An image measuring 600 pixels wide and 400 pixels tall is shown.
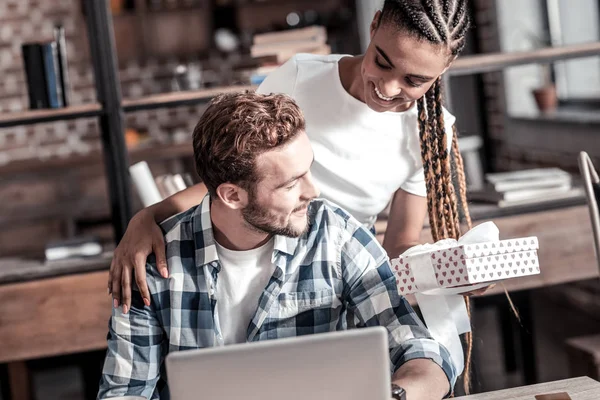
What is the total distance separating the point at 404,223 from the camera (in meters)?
2.04

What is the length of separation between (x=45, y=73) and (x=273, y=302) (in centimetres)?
153

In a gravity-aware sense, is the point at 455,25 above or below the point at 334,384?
above

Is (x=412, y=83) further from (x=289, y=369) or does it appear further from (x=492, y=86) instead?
(x=492, y=86)

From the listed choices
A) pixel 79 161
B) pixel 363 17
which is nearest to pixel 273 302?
pixel 79 161

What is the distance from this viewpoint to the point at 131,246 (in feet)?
5.45

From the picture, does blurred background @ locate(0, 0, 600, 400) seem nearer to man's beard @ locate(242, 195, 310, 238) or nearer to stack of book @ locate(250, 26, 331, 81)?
stack of book @ locate(250, 26, 331, 81)

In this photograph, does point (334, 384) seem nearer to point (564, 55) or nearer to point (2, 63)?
point (564, 55)

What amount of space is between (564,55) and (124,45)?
3.58m

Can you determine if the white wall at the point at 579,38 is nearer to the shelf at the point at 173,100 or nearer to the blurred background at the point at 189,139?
the blurred background at the point at 189,139

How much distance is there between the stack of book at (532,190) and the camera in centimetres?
293

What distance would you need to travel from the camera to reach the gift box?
4.99ft

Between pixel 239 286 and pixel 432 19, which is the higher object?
pixel 432 19

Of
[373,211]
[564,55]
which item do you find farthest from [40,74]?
[564,55]

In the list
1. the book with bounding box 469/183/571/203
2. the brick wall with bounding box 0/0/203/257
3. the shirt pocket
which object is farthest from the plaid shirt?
the brick wall with bounding box 0/0/203/257
